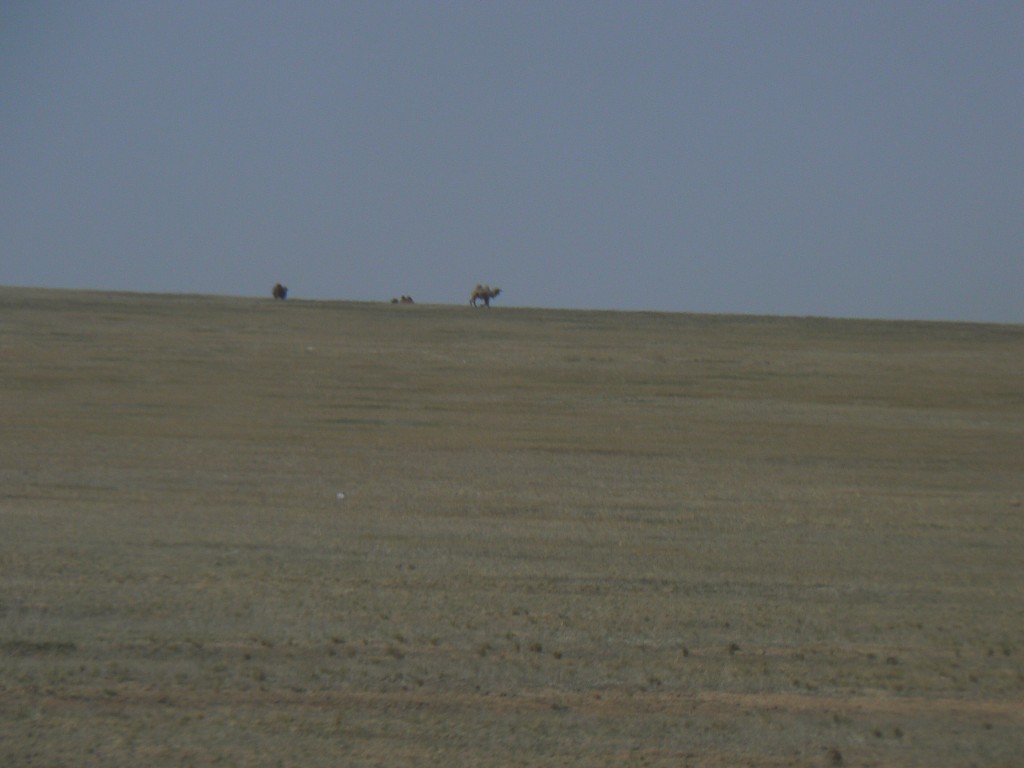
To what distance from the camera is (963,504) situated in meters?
13.0

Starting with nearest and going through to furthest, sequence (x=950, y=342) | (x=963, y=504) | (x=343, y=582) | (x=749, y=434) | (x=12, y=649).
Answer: (x=12, y=649), (x=343, y=582), (x=963, y=504), (x=749, y=434), (x=950, y=342)

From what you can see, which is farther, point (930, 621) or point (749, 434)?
point (749, 434)

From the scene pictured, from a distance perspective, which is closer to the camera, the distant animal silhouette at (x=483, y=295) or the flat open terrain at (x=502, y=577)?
the flat open terrain at (x=502, y=577)

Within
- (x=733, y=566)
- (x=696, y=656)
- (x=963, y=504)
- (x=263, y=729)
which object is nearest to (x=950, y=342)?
(x=963, y=504)

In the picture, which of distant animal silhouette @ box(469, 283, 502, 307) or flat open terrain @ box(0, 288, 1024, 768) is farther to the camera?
distant animal silhouette @ box(469, 283, 502, 307)

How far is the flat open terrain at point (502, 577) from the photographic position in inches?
249

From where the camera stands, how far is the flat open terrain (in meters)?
6.34

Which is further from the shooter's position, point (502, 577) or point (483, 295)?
point (483, 295)

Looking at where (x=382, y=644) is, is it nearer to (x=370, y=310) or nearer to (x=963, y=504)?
(x=963, y=504)

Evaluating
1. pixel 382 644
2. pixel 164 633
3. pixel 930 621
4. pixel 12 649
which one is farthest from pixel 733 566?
pixel 12 649

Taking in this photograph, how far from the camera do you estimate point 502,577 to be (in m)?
9.24

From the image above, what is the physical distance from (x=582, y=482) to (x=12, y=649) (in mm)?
7338

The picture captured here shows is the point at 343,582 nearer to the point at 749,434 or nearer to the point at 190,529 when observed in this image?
the point at 190,529

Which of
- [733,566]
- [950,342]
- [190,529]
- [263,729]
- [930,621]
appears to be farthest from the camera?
[950,342]
